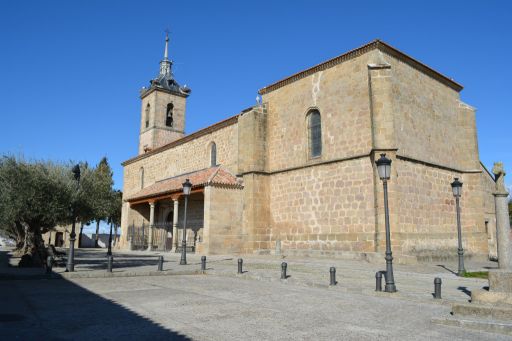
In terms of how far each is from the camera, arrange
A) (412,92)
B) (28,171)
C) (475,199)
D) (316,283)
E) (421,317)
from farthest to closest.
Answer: (475,199) < (412,92) < (28,171) < (316,283) < (421,317)

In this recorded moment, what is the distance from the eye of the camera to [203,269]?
519 inches

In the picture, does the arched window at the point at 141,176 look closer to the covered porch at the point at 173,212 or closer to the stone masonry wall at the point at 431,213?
the covered porch at the point at 173,212

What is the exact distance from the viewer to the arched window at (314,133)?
19.4 meters

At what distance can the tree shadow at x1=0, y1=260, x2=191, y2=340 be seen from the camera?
16.1 ft

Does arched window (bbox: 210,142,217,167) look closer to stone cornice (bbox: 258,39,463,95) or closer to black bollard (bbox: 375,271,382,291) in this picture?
stone cornice (bbox: 258,39,463,95)

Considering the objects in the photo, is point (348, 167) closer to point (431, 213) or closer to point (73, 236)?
point (431, 213)

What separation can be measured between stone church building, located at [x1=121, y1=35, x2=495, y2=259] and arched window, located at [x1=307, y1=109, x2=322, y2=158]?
0.05 metres

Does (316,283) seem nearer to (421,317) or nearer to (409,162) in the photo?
(421,317)

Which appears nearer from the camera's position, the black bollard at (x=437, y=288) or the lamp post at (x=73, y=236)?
the black bollard at (x=437, y=288)

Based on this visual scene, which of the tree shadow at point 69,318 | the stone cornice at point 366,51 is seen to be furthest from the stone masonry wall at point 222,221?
the tree shadow at point 69,318

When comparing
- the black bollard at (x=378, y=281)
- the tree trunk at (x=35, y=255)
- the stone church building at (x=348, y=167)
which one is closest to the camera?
the black bollard at (x=378, y=281)

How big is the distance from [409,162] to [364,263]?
16.3ft

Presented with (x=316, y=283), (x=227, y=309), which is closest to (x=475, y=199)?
(x=316, y=283)

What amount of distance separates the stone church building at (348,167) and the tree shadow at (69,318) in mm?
→ 11602
